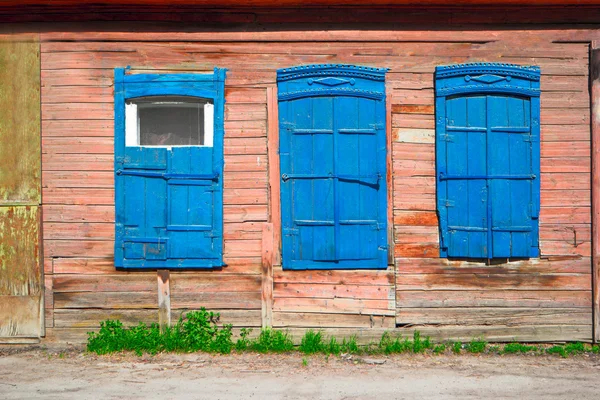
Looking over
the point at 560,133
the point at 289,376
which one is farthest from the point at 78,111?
the point at 560,133

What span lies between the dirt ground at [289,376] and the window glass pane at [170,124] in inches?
88.9

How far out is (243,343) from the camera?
695cm

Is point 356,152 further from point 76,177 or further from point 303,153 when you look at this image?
point 76,177

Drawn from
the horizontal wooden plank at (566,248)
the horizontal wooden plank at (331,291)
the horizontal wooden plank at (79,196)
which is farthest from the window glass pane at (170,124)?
the horizontal wooden plank at (566,248)

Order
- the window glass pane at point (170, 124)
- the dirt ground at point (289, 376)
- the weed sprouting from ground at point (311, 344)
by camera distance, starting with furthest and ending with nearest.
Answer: the window glass pane at point (170, 124) → the weed sprouting from ground at point (311, 344) → the dirt ground at point (289, 376)

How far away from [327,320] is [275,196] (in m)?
A: 1.42

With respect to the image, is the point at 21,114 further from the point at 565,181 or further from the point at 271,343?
the point at 565,181

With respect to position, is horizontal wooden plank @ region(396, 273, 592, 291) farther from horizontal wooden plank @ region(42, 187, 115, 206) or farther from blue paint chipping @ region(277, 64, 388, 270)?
horizontal wooden plank @ region(42, 187, 115, 206)

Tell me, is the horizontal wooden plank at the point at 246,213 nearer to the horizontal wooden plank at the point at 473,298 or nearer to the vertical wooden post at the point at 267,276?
the vertical wooden post at the point at 267,276

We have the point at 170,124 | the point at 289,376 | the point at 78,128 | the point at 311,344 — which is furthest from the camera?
the point at 170,124

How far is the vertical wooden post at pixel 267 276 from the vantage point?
702 centimetres

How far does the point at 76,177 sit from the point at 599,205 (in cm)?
552

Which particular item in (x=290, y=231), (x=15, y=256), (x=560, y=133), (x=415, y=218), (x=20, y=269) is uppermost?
(x=560, y=133)

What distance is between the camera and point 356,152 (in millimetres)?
6922
